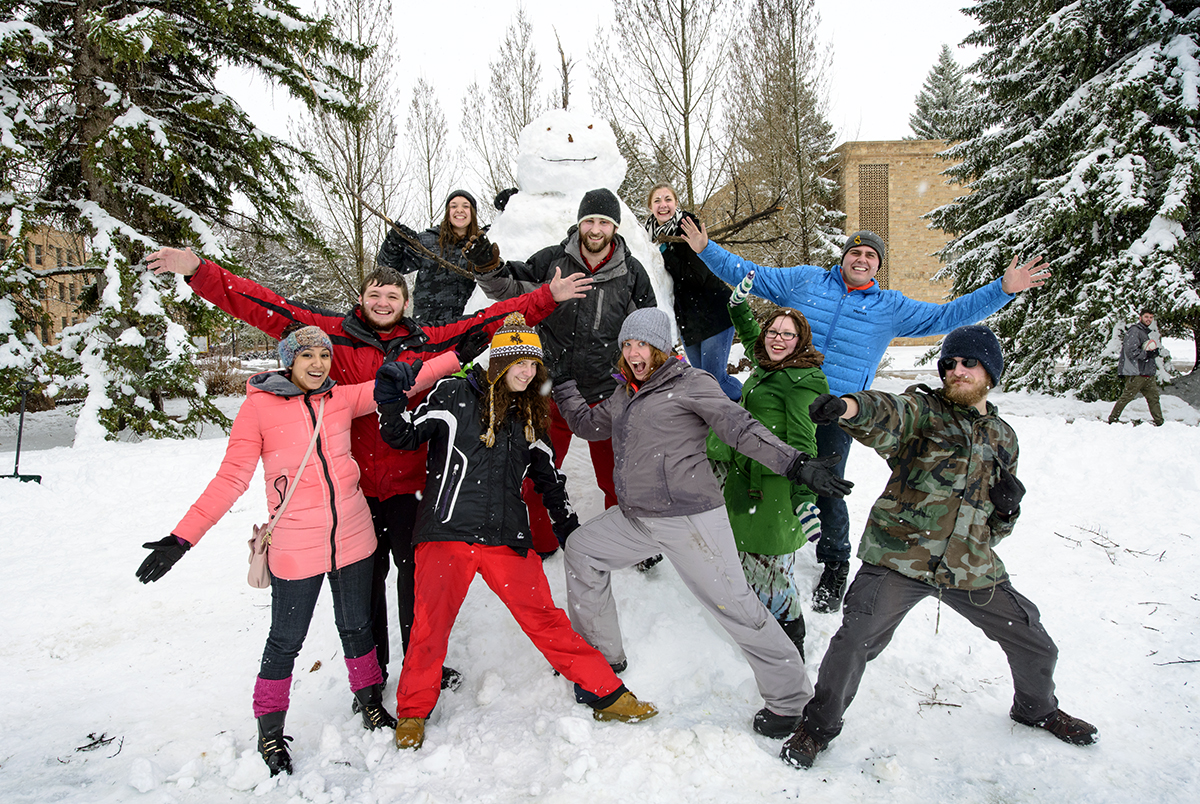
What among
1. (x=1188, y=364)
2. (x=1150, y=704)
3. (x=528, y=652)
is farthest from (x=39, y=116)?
(x=1188, y=364)

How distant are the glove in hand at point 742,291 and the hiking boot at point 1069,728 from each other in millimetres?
2468

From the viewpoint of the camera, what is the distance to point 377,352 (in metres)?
3.12

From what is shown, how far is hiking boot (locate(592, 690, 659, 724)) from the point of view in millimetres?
Result: 2713

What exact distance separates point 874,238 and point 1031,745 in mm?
2696

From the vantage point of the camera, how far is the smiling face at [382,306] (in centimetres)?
305

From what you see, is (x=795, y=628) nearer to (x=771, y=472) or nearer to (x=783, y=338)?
(x=771, y=472)

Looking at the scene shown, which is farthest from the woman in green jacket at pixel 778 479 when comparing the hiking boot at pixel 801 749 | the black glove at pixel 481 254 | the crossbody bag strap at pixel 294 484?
the crossbody bag strap at pixel 294 484

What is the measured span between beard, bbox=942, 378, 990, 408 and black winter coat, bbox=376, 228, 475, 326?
304cm

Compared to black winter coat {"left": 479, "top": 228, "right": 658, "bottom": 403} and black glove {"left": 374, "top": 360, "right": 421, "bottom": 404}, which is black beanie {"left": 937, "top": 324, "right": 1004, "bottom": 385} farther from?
black glove {"left": 374, "top": 360, "right": 421, "bottom": 404}

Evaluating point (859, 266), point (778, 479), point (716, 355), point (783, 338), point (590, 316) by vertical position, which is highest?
point (859, 266)

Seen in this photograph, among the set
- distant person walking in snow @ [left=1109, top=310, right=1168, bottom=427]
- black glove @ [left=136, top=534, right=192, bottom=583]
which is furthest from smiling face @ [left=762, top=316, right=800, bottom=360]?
distant person walking in snow @ [left=1109, top=310, right=1168, bottom=427]

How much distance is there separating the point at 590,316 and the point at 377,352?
1240 mm

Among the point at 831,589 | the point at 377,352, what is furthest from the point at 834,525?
the point at 377,352

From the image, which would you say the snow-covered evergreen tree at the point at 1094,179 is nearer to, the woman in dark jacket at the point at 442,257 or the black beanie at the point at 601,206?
the black beanie at the point at 601,206
